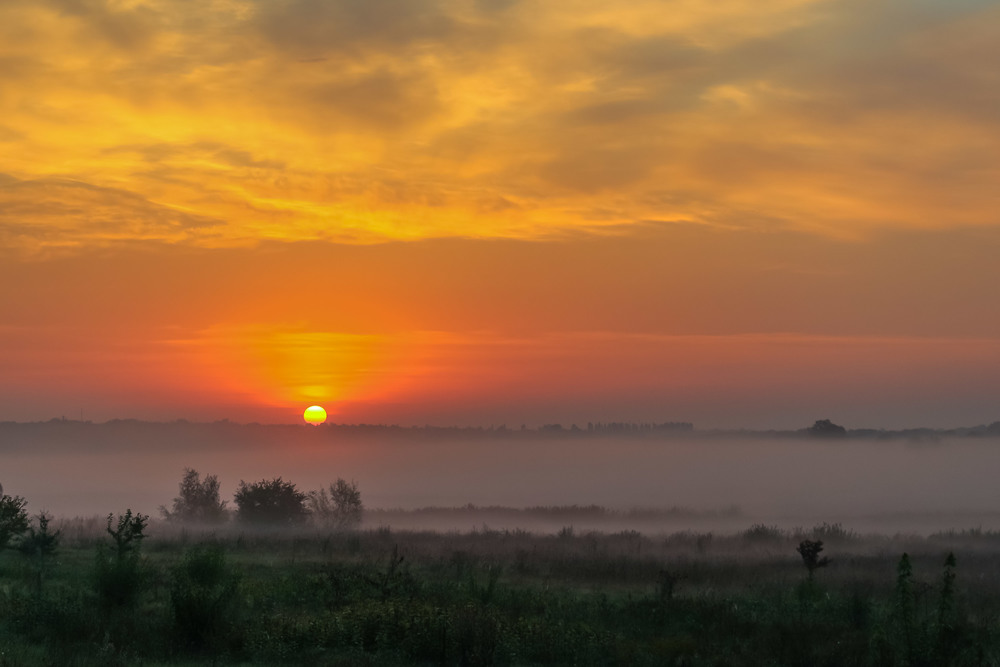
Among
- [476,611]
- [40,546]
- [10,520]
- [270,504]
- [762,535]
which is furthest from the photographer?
[270,504]

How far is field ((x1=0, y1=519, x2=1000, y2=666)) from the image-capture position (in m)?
17.4

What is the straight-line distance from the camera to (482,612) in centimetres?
1922

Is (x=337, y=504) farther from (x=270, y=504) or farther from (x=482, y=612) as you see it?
(x=482, y=612)

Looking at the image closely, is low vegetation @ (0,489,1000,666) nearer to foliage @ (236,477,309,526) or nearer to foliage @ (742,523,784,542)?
foliage @ (742,523,784,542)

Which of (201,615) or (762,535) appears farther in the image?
(762,535)

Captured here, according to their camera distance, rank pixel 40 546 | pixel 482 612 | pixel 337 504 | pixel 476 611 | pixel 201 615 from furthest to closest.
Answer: pixel 337 504 → pixel 40 546 → pixel 482 612 → pixel 476 611 → pixel 201 615

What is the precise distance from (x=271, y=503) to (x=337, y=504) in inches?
276

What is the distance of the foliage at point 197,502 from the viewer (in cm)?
6406

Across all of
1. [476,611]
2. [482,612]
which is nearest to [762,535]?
[482,612]

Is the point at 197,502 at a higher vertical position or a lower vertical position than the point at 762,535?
higher

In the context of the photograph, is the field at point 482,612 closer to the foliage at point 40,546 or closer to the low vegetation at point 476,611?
the low vegetation at point 476,611

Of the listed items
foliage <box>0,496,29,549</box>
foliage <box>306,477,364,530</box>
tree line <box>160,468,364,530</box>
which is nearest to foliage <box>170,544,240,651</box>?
foliage <box>0,496,29,549</box>

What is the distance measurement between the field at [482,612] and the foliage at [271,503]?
2489 centimetres

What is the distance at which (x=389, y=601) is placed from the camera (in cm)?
2058
